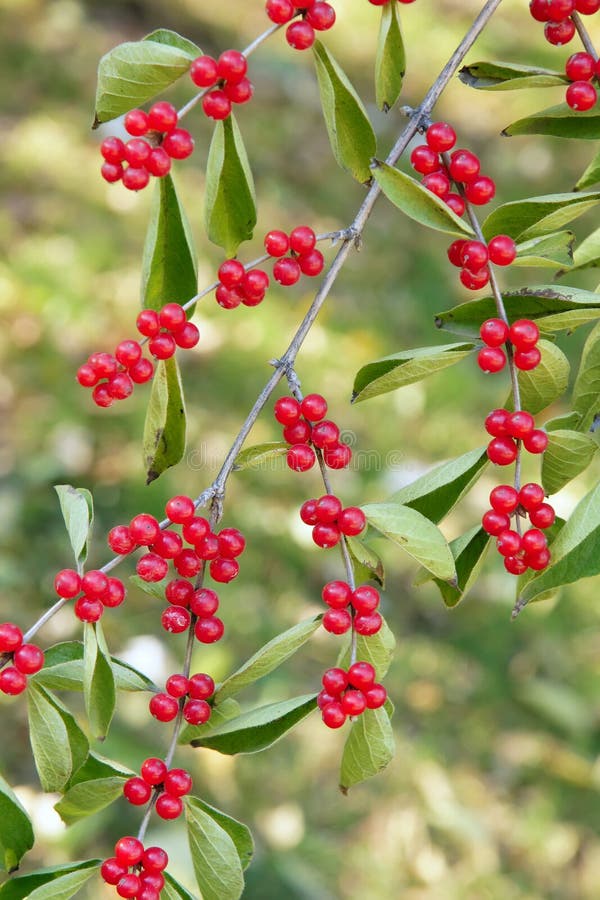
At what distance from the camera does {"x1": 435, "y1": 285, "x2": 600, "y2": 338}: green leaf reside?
2.45 feet

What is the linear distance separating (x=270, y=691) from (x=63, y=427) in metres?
0.84

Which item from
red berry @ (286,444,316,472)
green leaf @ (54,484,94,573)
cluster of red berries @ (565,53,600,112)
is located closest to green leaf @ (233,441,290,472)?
red berry @ (286,444,316,472)

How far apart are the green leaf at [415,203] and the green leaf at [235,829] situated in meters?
0.45

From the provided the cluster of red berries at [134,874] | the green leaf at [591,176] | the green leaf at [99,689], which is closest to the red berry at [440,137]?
the green leaf at [591,176]

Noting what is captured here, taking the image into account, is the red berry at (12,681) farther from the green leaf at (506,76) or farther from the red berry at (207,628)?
the green leaf at (506,76)

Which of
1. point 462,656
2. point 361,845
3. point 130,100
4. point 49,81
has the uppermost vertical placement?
point 130,100

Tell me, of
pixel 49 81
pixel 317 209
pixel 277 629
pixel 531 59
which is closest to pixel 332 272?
pixel 277 629

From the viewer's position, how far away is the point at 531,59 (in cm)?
364

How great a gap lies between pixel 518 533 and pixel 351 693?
169 mm

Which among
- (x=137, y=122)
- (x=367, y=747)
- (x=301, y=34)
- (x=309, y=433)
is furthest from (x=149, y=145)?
(x=367, y=747)

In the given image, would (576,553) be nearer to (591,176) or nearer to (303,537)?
(591,176)

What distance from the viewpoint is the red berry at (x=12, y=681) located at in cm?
76

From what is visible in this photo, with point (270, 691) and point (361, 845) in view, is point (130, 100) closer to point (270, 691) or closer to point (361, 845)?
point (270, 691)

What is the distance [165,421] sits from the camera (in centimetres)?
81
